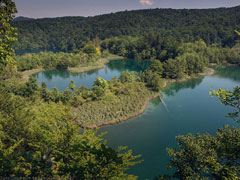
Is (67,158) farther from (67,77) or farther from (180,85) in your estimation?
(67,77)

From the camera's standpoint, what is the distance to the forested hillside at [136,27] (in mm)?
93812

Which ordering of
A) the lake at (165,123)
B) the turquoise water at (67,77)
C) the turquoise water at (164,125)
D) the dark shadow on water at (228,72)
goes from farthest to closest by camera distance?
1. the dark shadow on water at (228,72)
2. the turquoise water at (67,77)
3. the lake at (165,123)
4. the turquoise water at (164,125)

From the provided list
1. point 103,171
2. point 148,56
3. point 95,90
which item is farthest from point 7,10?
point 148,56

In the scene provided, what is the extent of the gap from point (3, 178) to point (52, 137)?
2.84 meters

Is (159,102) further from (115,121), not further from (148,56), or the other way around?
(148,56)

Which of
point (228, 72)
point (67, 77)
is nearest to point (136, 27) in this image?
point (228, 72)

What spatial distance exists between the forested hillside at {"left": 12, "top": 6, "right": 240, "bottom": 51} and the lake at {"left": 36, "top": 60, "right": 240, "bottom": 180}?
5891 cm

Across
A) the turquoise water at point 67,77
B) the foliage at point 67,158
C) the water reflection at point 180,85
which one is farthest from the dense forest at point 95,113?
the turquoise water at point 67,77

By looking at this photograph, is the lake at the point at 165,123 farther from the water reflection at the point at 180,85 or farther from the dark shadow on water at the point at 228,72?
the dark shadow on water at the point at 228,72

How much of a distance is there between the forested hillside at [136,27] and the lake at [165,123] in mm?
58910

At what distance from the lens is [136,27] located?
127562 mm

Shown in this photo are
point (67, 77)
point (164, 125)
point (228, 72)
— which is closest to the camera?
point (164, 125)

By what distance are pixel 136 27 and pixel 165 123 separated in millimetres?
114864

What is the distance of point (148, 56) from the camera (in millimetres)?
72125
